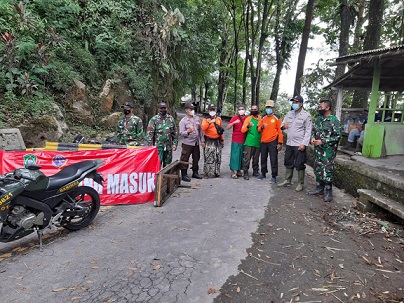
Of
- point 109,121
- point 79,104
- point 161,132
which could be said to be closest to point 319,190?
point 161,132

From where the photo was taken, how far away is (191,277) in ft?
10.2

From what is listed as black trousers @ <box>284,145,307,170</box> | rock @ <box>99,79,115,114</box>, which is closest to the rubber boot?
black trousers @ <box>284,145,307,170</box>

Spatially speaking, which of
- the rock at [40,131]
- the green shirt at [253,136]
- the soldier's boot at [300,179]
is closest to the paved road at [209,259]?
the soldier's boot at [300,179]

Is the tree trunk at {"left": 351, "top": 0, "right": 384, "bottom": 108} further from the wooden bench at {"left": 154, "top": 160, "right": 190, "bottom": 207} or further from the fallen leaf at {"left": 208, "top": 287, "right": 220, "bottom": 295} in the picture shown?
the fallen leaf at {"left": 208, "top": 287, "right": 220, "bottom": 295}

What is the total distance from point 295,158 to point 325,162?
727mm

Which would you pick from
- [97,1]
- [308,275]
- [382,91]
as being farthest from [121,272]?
[97,1]

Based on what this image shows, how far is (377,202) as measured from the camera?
5039 millimetres

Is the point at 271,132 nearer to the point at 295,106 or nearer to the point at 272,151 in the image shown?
the point at 272,151

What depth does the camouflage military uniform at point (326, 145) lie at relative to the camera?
5762 mm

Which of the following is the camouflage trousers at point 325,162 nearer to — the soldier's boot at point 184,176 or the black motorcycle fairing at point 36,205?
the soldier's boot at point 184,176

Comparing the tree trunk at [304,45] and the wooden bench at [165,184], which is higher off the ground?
the tree trunk at [304,45]

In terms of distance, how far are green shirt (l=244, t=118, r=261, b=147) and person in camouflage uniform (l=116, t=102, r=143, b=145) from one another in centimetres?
259

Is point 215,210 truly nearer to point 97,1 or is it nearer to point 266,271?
point 266,271

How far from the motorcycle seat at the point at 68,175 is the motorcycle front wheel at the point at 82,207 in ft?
0.70
